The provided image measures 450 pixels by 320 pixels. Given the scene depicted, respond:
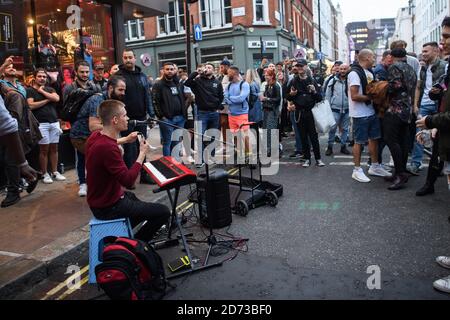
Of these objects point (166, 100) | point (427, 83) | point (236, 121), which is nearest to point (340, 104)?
point (236, 121)

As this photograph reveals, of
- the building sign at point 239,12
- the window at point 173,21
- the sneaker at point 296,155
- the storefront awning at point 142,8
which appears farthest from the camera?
the window at point 173,21

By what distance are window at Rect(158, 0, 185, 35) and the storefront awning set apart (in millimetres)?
17346

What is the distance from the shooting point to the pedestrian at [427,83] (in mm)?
6449

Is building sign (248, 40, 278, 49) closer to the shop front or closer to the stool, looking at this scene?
the shop front

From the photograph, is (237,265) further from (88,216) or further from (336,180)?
(336,180)

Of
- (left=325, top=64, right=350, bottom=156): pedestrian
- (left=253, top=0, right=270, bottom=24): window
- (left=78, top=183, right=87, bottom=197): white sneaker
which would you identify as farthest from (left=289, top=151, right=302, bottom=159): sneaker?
(left=253, top=0, right=270, bottom=24): window

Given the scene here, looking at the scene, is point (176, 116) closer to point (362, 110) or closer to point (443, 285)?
point (362, 110)

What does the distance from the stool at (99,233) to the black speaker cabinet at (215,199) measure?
1.32 metres

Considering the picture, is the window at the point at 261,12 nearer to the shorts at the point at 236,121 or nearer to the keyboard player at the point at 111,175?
the shorts at the point at 236,121

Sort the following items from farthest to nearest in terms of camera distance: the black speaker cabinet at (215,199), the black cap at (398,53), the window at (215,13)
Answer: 1. the window at (215,13)
2. the black cap at (398,53)
3. the black speaker cabinet at (215,199)

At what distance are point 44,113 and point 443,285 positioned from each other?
662 cm

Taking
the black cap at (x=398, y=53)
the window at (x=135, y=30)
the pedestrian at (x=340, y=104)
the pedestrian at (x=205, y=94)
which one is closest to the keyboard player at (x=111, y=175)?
the pedestrian at (x=205, y=94)

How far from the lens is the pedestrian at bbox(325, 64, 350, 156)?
9.47 m
